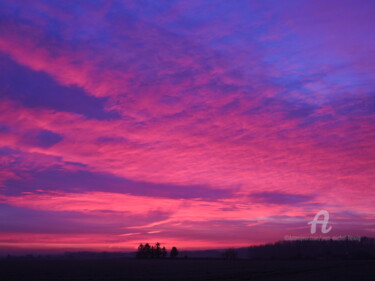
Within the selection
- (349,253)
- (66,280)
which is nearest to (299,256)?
(349,253)

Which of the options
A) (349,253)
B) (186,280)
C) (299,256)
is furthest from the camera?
(349,253)

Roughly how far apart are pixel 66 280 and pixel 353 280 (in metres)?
33.5

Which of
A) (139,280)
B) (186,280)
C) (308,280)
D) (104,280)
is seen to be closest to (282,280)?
(308,280)

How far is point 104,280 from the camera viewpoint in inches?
1855

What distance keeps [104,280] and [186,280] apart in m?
9.70

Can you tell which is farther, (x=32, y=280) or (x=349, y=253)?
(x=349, y=253)

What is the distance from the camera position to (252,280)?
47375 mm

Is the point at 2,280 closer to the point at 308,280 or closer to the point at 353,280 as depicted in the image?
the point at 308,280

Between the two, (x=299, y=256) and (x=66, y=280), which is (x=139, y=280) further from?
(x=299, y=256)

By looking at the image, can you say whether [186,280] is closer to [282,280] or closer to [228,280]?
[228,280]

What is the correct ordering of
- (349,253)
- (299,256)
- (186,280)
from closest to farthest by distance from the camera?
(186,280) < (299,256) < (349,253)

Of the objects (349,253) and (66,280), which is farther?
(349,253)

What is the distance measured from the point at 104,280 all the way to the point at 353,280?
29075 mm

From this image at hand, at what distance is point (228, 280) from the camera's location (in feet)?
154
